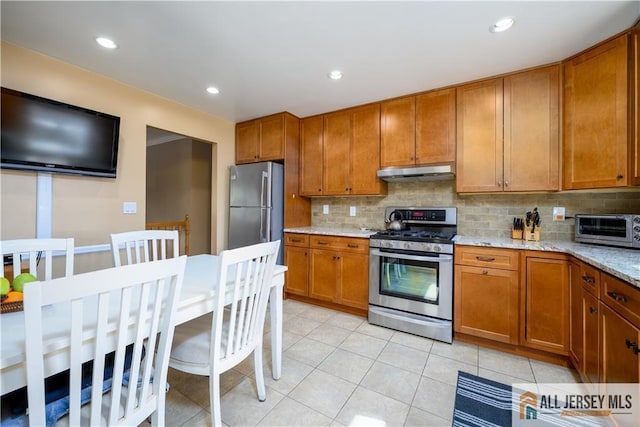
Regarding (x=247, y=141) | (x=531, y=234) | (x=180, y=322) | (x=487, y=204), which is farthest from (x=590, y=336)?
(x=247, y=141)

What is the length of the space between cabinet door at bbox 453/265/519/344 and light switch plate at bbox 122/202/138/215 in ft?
10.6

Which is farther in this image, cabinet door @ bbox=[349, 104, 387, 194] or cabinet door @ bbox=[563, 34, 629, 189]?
cabinet door @ bbox=[349, 104, 387, 194]

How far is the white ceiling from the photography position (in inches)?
63.2

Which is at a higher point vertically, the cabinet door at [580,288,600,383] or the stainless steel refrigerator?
the stainless steel refrigerator

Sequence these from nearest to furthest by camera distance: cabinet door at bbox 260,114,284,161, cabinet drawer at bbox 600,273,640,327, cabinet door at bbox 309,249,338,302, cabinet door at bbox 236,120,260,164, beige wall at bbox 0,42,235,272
A: cabinet drawer at bbox 600,273,640,327
beige wall at bbox 0,42,235,272
cabinet door at bbox 309,249,338,302
cabinet door at bbox 260,114,284,161
cabinet door at bbox 236,120,260,164

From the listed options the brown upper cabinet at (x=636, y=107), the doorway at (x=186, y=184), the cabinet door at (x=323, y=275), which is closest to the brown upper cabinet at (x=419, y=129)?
the brown upper cabinet at (x=636, y=107)

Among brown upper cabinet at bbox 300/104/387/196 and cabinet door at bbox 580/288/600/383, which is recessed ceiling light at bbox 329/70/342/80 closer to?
brown upper cabinet at bbox 300/104/387/196

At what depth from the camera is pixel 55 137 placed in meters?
2.12

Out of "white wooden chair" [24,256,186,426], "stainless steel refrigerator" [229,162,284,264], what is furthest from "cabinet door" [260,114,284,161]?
"white wooden chair" [24,256,186,426]

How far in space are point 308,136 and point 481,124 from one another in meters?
2.01

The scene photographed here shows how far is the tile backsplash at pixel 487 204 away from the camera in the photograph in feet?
7.28

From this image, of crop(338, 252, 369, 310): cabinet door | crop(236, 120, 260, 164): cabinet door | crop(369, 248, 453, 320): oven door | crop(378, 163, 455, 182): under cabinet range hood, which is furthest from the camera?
crop(236, 120, 260, 164): cabinet door

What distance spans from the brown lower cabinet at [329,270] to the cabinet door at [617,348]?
1.72 m

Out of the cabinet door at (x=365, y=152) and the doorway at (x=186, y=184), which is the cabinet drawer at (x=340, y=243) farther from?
the doorway at (x=186, y=184)
